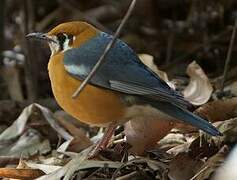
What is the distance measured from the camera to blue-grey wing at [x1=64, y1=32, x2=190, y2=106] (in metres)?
4.13

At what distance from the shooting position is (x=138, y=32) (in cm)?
769

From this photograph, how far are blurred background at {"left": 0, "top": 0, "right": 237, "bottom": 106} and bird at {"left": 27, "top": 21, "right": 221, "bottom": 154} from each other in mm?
2054

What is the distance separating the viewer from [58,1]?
7734 millimetres

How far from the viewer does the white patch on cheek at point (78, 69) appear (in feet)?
14.0

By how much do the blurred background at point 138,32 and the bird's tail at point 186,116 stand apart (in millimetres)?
2276

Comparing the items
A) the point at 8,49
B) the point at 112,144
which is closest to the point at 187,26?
the point at 8,49

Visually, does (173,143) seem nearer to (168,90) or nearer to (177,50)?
(168,90)

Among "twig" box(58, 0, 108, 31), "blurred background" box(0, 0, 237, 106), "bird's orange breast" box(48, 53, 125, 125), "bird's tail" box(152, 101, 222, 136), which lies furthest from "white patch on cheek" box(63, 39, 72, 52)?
"twig" box(58, 0, 108, 31)

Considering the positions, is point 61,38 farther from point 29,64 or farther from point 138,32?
point 138,32

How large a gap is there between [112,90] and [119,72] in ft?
0.45

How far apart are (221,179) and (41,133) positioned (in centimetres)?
240

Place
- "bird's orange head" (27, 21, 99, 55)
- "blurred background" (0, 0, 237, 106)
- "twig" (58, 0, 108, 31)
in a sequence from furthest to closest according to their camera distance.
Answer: "twig" (58, 0, 108, 31) → "blurred background" (0, 0, 237, 106) → "bird's orange head" (27, 21, 99, 55)

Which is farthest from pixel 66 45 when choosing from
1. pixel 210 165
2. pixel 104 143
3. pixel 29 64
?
pixel 29 64

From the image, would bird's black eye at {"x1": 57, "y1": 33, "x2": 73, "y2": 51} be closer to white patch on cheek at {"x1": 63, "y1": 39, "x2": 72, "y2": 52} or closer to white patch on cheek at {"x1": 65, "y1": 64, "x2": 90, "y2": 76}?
white patch on cheek at {"x1": 63, "y1": 39, "x2": 72, "y2": 52}
